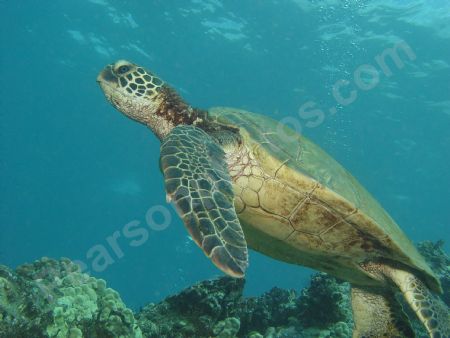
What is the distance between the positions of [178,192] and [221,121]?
5.78 ft

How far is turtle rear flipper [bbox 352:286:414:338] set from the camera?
416cm

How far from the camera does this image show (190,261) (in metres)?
69.9

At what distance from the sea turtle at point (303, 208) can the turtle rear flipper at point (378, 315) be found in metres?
0.01

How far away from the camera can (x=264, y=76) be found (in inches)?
909

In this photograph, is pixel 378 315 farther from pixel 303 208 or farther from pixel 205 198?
pixel 205 198

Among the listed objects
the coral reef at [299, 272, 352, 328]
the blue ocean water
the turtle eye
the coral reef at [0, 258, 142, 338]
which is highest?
the blue ocean water

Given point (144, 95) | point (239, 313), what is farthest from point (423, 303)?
point (144, 95)

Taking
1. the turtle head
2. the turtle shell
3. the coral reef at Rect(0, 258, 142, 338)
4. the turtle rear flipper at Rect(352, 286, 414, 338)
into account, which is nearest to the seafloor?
the coral reef at Rect(0, 258, 142, 338)

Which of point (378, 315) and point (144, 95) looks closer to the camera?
point (378, 315)

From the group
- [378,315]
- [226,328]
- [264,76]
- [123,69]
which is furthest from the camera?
[264,76]

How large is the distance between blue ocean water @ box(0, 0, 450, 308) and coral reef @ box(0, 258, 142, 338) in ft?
6.93

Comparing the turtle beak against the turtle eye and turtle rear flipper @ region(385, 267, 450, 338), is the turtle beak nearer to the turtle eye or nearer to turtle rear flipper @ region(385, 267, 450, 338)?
the turtle eye

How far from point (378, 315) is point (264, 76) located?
2035 centimetres

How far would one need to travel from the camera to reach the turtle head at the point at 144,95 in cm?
458
